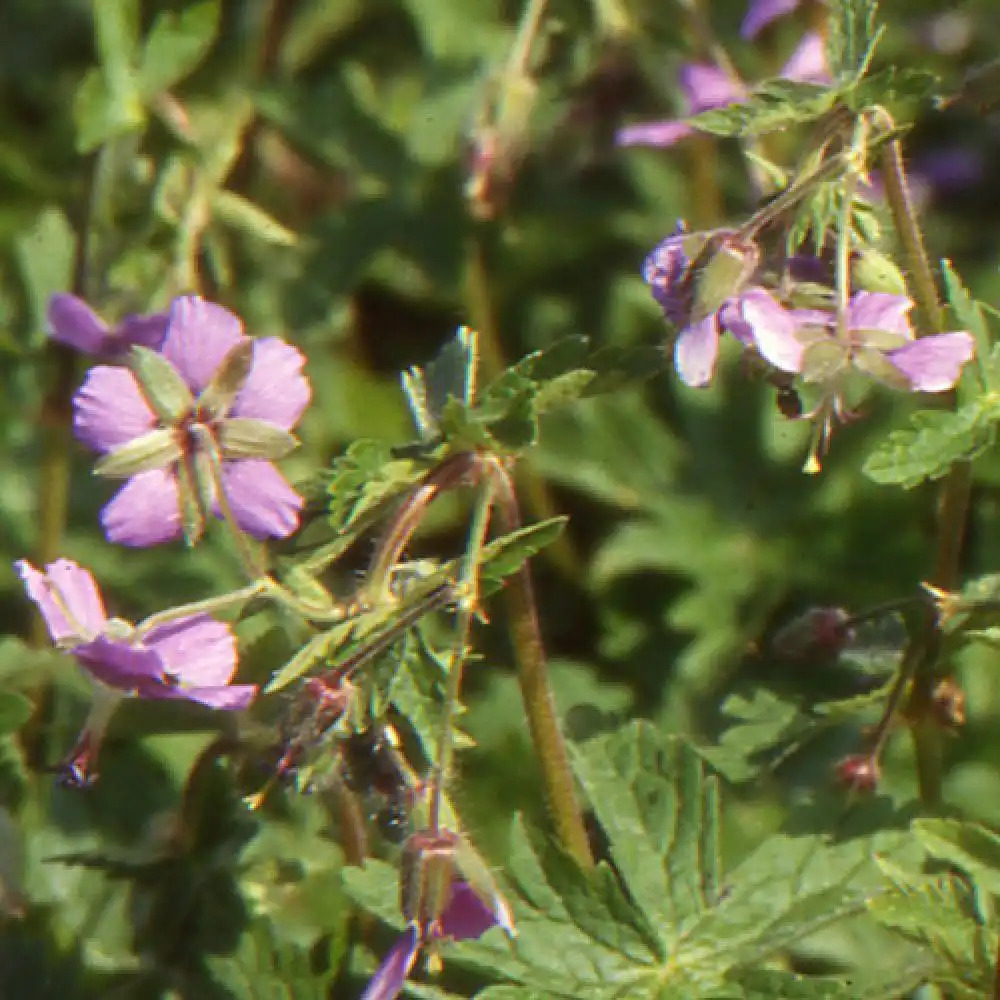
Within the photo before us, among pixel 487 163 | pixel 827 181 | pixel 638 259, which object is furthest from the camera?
pixel 638 259

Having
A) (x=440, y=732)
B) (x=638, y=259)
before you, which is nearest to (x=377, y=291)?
(x=638, y=259)

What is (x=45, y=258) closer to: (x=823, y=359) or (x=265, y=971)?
(x=265, y=971)

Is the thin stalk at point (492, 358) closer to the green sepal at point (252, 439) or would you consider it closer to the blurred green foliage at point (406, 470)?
the blurred green foliage at point (406, 470)

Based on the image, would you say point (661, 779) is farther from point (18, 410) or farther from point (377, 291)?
point (377, 291)

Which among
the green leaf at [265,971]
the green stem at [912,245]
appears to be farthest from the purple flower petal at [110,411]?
the green stem at [912,245]

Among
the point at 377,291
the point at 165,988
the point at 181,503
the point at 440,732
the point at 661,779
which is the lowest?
the point at 165,988

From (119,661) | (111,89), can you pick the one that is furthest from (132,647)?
(111,89)

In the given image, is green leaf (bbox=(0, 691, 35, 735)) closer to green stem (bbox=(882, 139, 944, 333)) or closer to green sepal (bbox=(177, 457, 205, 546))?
green sepal (bbox=(177, 457, 205, 546))
